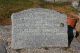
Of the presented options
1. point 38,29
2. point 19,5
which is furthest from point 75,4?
point 38,29

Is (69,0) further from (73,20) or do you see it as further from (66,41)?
(66,41)

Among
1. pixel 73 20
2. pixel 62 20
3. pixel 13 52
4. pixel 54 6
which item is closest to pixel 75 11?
pixel 54 6

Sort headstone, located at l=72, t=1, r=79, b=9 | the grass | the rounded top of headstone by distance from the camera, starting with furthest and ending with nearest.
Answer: headstone, located at l=72, t=1, r=79, b=9
the grass
the rounded top of headstone

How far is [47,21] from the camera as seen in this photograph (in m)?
14.5

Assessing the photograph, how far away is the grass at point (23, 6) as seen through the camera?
18953 mm

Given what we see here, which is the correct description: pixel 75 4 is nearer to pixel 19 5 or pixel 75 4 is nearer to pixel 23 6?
pixel 23 6

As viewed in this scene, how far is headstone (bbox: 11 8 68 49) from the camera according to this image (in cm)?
1434

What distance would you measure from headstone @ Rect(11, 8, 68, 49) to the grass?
3.98 metres

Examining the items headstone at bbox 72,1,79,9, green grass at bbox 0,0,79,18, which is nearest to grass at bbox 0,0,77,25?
green grass at bbox 0,0,79,18

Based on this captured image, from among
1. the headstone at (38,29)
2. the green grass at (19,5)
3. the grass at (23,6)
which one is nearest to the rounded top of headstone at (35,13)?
the headstone at (38,29)

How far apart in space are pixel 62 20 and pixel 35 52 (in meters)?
1.82

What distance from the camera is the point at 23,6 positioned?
20.2m

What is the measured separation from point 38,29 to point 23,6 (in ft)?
19.5

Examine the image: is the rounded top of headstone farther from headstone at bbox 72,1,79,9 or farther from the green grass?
headstone at bbox 72,1,79,9
